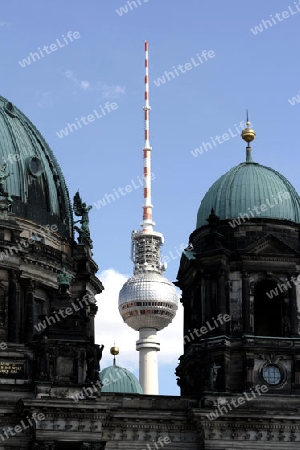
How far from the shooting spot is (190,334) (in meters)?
57.4

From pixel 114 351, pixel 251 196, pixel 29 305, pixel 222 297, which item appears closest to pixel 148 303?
pixel 114 351

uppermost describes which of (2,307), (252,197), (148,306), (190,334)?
(148,306)

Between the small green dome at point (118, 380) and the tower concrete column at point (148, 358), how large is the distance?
112314mm

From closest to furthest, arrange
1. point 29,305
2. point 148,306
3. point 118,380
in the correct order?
point 29,305
point 118,380
point 148,306

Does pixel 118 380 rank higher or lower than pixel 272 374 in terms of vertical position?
higher

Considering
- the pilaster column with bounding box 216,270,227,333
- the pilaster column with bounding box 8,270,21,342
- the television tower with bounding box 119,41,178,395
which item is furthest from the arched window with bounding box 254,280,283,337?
the television tower with bounding box 119,41,178,395

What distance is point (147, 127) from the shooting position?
15962 cm

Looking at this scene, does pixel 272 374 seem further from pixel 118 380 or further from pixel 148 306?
pixel 148 306

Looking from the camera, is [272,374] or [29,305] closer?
[272,374]

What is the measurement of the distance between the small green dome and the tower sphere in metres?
113

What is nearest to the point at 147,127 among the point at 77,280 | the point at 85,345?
the point at 77,280

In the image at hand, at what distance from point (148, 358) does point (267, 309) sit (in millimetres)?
138822

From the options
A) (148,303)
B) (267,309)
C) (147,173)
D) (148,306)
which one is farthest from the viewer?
(148,303)

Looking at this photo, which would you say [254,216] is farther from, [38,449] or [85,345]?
[38,449]
